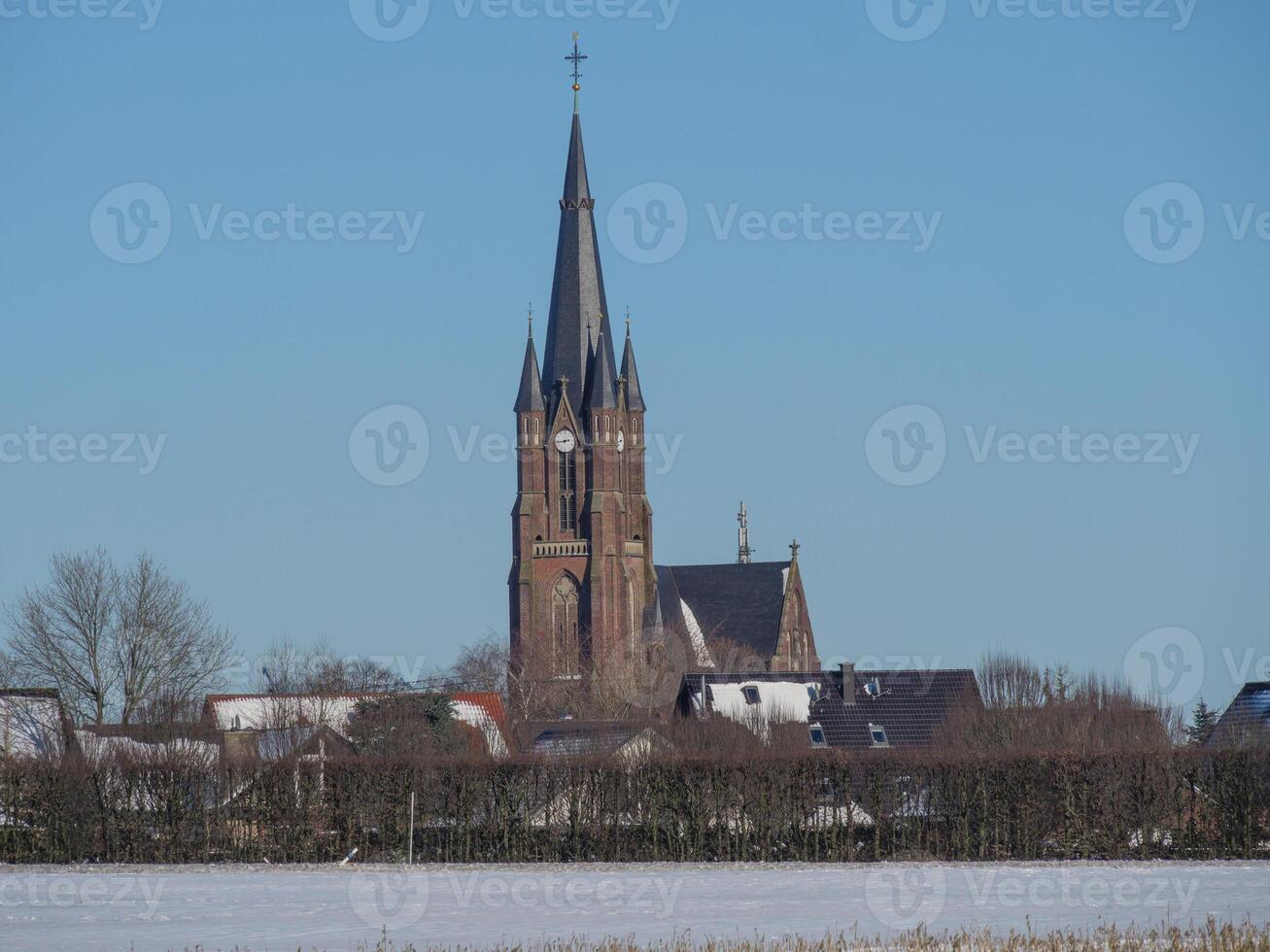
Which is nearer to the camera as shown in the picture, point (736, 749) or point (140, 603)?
point (736, 749)

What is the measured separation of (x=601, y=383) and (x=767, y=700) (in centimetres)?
4157

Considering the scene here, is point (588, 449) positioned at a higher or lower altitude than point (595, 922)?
higher

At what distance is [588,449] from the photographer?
10688cm

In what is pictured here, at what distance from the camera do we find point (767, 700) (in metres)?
67.0

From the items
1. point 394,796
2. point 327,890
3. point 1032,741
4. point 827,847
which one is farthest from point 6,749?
point 1032,741

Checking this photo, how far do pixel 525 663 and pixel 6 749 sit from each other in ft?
183

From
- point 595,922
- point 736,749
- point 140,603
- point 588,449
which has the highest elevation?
point 588,449

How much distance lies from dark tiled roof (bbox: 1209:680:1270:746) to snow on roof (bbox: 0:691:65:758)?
29.8 m

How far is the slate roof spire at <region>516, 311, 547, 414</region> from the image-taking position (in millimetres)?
107125

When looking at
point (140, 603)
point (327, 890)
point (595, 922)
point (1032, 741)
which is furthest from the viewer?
point (140, 603)

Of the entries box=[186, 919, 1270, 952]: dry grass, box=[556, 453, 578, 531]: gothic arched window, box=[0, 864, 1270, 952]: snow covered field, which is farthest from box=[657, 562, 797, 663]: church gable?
box=[186, 919, 1270, 952]: dry grass

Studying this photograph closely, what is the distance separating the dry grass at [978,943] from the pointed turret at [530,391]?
81.8m

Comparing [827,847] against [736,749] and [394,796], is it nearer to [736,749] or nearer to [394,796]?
[736,749]

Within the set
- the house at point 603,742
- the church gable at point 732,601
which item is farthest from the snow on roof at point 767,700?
the church gable at point 732,601
